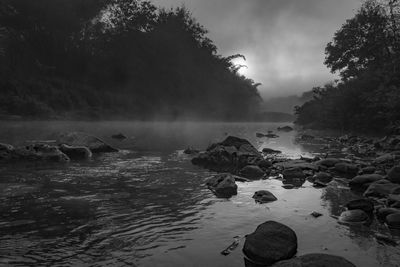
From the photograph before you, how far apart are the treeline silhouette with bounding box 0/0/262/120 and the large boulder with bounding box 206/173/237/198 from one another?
40129 millimetres

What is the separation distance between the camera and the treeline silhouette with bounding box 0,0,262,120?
54.6m

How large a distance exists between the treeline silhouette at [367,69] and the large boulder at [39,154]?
25357 mm

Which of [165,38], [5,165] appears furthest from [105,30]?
[5,165]

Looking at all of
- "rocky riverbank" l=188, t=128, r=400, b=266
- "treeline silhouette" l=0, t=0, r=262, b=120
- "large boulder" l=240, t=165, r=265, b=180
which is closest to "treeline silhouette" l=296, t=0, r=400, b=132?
"rocky riverbank" l=188, t=128, r=400, b=266

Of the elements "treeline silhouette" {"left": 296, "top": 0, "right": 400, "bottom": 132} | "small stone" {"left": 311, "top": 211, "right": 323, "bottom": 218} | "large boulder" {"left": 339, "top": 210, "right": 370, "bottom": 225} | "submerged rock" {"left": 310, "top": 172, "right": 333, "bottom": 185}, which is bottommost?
"small stone" {"left": 311, "top": 211, "right": 323, "bottom": 218}

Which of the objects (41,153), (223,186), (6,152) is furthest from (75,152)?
(223,186)

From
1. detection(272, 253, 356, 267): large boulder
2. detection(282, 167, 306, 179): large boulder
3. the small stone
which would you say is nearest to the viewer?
detection(272, 253, 356, 267): large boulder

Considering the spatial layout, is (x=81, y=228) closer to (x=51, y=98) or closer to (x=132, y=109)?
(x=51, y=98)

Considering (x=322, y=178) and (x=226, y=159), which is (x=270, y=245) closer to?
(x=322, y=178)

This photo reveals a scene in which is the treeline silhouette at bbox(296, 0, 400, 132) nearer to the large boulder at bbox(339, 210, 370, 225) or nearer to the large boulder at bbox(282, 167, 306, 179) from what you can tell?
the large boulder at bbox(282, 167, 306, 179)

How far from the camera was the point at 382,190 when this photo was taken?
1021cm

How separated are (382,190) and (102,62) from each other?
66547 mm

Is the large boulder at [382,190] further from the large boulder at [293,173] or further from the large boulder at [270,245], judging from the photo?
the large boulder at [270,245]

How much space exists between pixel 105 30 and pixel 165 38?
650 inches
